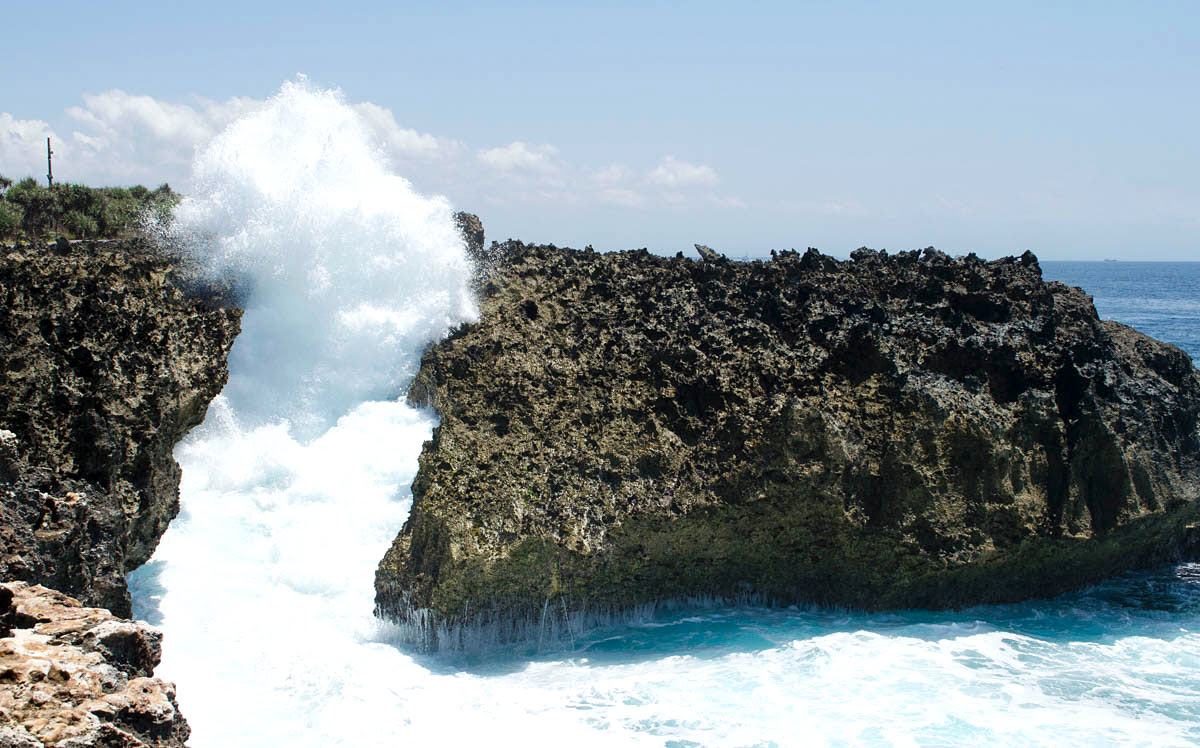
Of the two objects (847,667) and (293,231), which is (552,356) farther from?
(293,231)

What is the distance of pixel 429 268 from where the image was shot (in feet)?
43.9

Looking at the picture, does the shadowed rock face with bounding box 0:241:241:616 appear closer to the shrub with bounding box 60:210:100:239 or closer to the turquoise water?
the turquoise water

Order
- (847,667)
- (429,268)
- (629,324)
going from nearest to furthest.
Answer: (847,667)
(629,324)
(429,268)

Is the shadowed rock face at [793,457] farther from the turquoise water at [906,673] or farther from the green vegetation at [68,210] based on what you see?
the green vegetation at [68,210]

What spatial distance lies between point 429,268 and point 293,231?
231 centimetres

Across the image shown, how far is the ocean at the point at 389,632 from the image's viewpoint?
7.41 m

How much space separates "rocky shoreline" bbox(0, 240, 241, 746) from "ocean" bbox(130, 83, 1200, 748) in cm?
161

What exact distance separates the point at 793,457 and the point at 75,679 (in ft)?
23.7

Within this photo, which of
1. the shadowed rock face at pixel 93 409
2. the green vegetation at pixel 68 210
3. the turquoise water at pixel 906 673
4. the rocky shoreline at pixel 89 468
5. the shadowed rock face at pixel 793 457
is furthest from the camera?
the green vegetation at pixel 68 210

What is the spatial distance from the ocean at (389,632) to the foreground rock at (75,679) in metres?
2.66

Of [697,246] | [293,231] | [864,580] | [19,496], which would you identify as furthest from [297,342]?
[864,580]

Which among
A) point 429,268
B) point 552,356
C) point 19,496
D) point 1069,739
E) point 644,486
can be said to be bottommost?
point 1069,739

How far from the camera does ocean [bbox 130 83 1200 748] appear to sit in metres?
7.41

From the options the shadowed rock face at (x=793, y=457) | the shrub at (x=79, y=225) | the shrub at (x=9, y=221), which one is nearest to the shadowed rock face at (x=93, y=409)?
the shadowed rock face at (x=793, y=457)
